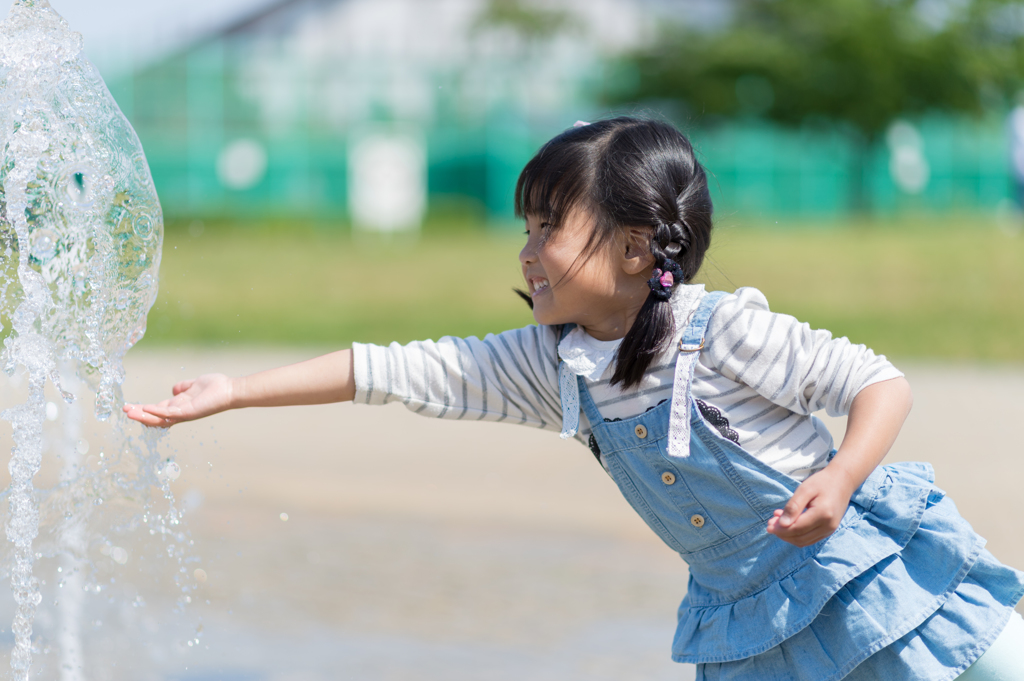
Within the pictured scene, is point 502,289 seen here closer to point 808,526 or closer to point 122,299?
point 122,299

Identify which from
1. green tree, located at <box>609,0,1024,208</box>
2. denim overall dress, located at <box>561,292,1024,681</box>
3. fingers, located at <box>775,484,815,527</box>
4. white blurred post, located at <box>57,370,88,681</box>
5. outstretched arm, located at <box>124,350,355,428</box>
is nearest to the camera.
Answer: fingers, located at <box>775,484,815,527</box>

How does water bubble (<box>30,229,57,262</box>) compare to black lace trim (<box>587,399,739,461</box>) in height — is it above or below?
above

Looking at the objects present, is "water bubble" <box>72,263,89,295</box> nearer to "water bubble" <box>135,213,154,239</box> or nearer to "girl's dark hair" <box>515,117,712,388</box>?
"water bubble" <box>135,213,154,239</box>

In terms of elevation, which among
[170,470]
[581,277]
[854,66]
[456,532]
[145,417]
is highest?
[581,277]

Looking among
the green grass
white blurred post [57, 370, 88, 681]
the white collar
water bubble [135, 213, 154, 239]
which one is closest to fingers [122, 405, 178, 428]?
water bubble [135, 213, 154, 239]

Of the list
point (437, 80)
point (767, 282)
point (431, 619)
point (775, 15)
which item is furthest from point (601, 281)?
point (775, 15)

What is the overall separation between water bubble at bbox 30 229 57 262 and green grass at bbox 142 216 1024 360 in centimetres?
393

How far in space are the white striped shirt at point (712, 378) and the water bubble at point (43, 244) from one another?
616 mm

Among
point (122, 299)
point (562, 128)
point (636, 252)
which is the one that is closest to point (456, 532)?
point (122, 299)

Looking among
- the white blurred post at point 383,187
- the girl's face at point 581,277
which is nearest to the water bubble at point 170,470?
the girl's face at point 581,277

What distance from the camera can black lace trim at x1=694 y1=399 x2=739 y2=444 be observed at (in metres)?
1.75

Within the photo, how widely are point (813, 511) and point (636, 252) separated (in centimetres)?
52

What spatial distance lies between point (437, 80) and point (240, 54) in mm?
3534

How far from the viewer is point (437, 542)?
3.75 metres
